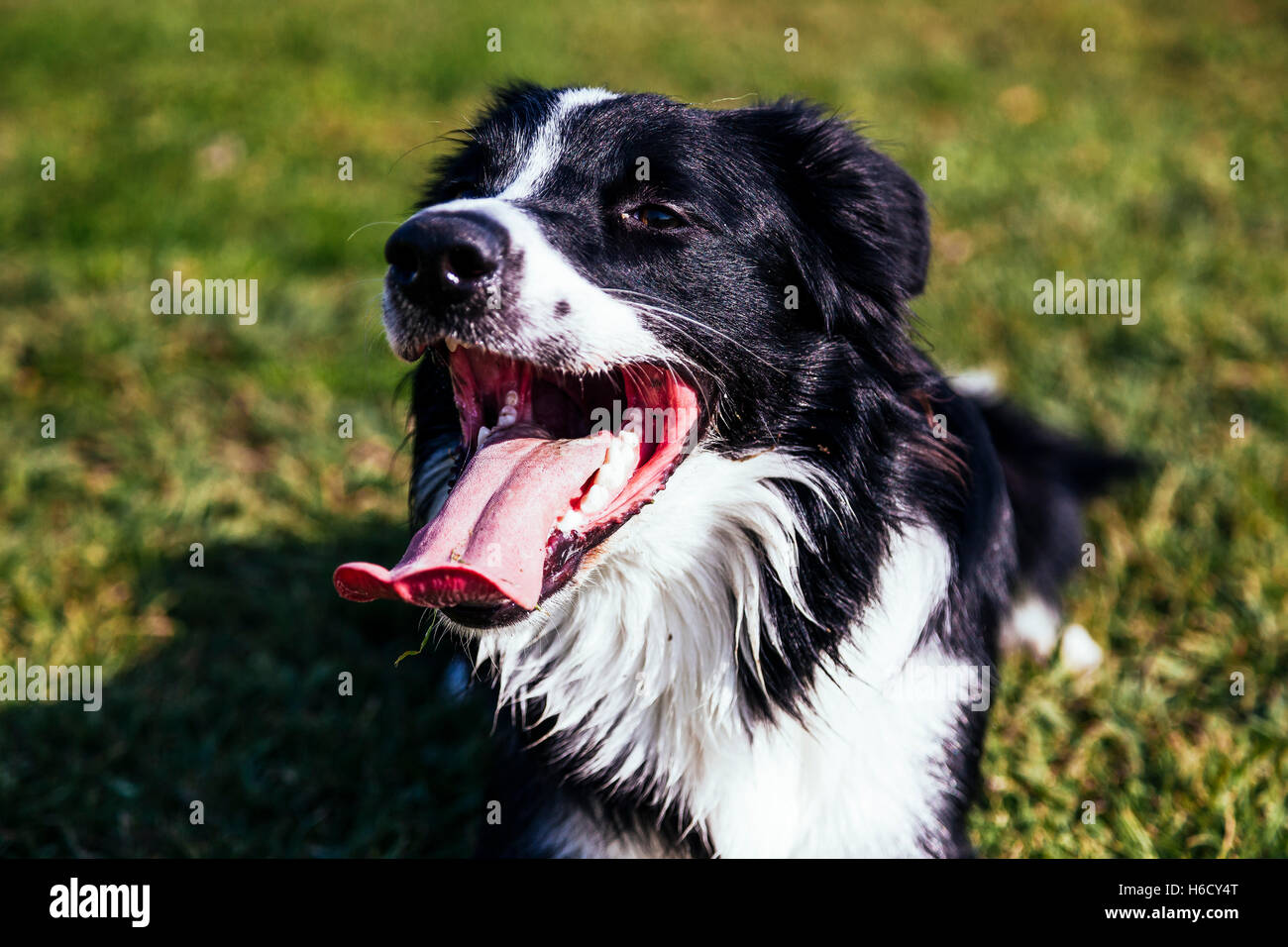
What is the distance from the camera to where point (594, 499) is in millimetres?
1993

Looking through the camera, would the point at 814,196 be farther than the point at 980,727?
No

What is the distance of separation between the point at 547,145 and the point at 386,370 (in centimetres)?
264

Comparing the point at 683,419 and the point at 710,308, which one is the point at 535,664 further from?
the point at 710,308

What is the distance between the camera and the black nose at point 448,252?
1.82 meters

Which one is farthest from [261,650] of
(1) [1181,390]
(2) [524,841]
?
(1) [1181,390]

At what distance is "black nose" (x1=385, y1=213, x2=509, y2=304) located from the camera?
5.98 ft

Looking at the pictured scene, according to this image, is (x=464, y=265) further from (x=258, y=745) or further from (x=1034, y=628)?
(x=1034, y=628)

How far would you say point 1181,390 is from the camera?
428 centimetres

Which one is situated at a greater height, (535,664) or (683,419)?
(683,419)

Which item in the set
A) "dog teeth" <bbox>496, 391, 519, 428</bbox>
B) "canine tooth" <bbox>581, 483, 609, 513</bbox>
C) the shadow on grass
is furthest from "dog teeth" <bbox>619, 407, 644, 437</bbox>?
the shadow on grass

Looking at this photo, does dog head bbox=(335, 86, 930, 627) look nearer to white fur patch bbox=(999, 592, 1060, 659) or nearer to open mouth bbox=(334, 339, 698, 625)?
open mouth bbox=(334, 339, 698, 625)

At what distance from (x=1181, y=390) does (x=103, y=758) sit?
3.87 meters

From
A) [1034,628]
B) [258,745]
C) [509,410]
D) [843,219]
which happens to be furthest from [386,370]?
[843,219]

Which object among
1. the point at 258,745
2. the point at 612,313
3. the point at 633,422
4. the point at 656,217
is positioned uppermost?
the point at 656,217
